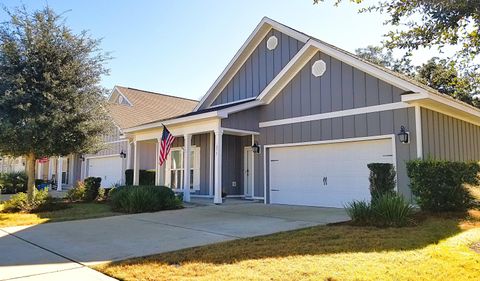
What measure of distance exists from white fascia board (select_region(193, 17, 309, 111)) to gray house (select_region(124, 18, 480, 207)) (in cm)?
5

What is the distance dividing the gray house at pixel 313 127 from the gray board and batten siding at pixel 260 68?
49 millimetres

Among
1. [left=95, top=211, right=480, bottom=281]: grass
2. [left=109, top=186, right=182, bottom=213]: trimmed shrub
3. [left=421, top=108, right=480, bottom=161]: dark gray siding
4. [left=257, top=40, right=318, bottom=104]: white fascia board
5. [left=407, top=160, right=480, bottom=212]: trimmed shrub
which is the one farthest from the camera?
→ [left=257, top=40, right=318, bottom=104]: white fascia board

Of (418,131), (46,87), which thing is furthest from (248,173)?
(46,87)

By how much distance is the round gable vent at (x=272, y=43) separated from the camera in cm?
1667

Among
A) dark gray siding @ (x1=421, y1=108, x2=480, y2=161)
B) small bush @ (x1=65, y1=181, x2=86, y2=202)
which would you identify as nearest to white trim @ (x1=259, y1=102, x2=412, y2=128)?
dark gray siding @ (x1=421, y1=108, x2=480, y2=161)

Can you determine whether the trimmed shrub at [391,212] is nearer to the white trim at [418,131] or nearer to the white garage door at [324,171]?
the white trim at [418,131]

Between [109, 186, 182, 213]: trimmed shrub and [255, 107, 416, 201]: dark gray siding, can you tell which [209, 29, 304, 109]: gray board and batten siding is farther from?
[109, 186, 182, 213]: trimmed shrub

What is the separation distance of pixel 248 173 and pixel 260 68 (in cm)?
468

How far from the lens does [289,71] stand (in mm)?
13812

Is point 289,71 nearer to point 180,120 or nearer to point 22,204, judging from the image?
point 180,120

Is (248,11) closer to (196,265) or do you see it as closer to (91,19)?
(91,19)

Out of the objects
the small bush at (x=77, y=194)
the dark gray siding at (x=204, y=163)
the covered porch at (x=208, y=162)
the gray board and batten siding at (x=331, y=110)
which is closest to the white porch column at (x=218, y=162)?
the gray board and batten siding at (x=331, y=110)

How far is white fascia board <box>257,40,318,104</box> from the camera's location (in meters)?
13.3

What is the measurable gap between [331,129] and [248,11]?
460cm
